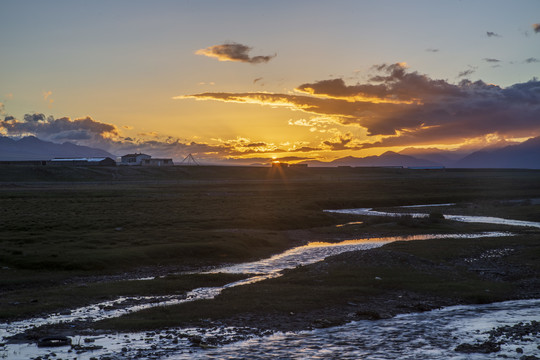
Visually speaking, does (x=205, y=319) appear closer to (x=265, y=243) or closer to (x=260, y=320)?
(x=260, y=320)

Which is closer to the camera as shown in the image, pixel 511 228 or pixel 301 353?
pixel 301 353

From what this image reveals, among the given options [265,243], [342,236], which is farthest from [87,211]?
A: [342,236]

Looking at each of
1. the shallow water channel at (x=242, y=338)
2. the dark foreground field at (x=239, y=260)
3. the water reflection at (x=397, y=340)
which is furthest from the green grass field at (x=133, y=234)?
the water reflection at (x=397, y=340)

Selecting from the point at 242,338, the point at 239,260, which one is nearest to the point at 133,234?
the point at 239,260

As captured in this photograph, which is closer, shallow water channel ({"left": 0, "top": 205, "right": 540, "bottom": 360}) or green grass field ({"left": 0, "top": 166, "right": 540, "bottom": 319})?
shallow water channel ({"left": 0, "top": 205, "right": 540, "bottom": 360})

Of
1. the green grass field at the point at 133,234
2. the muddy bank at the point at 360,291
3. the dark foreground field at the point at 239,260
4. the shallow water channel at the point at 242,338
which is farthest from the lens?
the green grass field at the point at 133,234

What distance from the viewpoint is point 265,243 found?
51.0m

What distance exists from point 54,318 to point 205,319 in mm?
7360

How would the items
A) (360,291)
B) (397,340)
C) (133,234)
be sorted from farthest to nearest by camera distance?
(133,234), (360,291), (397,340)

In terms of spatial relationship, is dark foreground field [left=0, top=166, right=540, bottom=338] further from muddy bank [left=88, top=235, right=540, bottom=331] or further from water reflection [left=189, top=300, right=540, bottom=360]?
water reflection [left=189, top=300, right=540, bottom=360]

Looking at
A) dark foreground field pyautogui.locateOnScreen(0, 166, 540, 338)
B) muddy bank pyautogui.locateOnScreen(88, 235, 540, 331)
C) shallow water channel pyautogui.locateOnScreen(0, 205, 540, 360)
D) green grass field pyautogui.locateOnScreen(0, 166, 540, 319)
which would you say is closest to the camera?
shallow water channel pyautogui.locateOnScreen(0, 205, 540, 360)

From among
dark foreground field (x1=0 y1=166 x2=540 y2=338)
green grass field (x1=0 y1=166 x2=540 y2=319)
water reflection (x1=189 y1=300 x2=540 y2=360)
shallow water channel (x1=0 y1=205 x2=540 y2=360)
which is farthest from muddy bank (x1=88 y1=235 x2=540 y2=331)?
green grass field (x1=0 y1=166 x2=540 y2=319)

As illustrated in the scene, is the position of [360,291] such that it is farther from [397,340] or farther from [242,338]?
[242,338]

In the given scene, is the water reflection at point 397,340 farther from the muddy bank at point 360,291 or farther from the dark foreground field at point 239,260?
the dark foreground field at point 239,260
